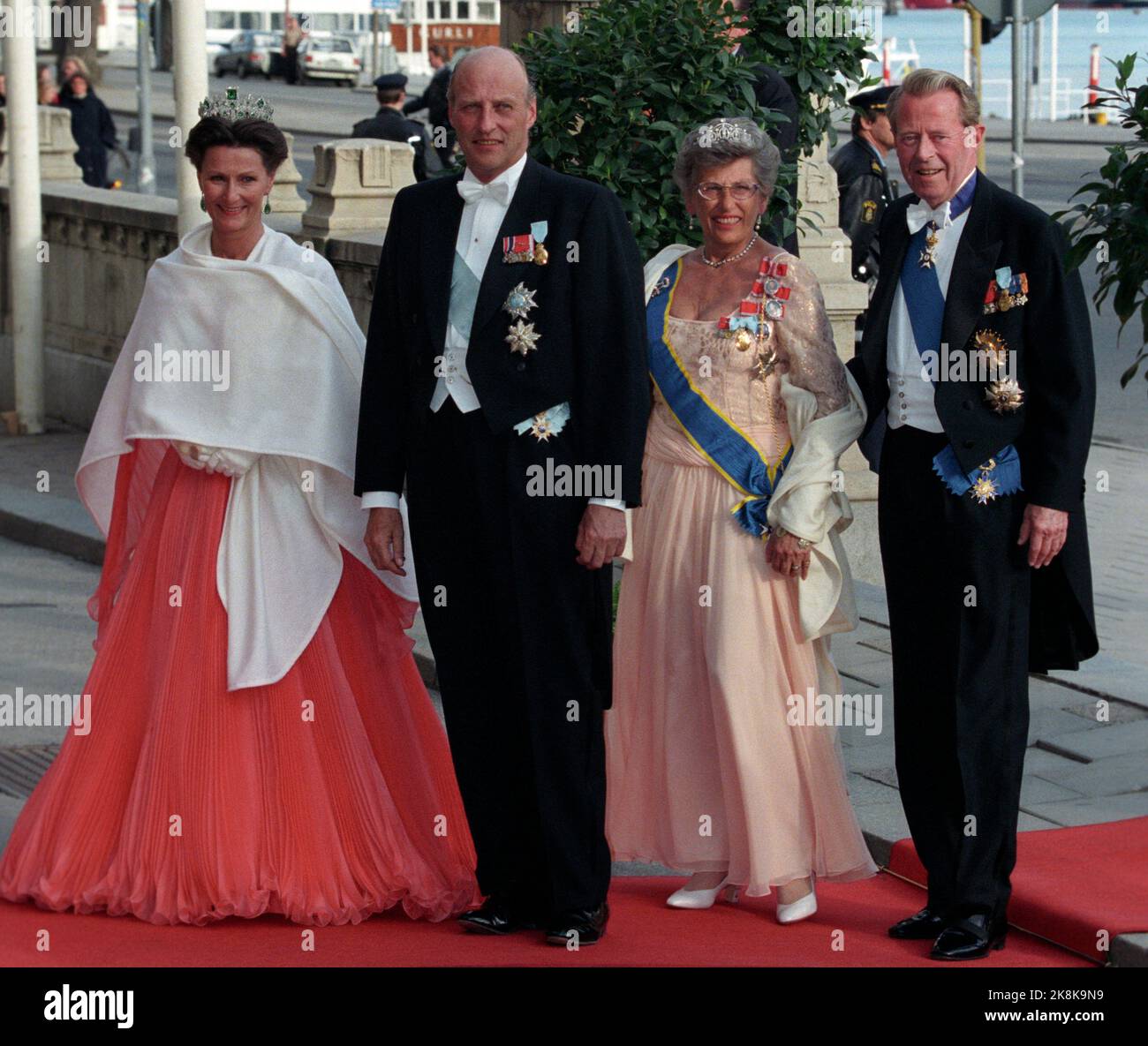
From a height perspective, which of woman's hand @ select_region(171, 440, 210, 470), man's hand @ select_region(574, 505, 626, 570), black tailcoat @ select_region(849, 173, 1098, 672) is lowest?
man's hand @ select_region(574, 505, 626, 570)

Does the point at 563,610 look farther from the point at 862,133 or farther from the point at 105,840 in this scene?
the point at 862,133

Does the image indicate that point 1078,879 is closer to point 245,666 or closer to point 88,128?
point 245,666

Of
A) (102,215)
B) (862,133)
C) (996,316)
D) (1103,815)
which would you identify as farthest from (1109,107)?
(102,215)

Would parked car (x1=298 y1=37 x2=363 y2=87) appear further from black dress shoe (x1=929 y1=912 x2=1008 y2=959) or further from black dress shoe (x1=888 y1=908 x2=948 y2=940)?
black dress shoe (x1=929 y1=912 x2=1008 y2=959)

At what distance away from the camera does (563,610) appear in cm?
485

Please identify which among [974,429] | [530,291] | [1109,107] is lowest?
[974,429]

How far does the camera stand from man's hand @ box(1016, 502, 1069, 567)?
466cm

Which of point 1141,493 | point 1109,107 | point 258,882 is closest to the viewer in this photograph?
point 258,882

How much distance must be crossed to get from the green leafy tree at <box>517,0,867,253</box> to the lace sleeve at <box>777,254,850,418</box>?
5.67 ft

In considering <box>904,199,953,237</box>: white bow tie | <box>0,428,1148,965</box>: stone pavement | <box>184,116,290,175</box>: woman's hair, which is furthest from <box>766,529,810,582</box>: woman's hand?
<box>184,116,290,175</box>: woman's hair

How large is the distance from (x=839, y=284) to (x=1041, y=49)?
112 ft

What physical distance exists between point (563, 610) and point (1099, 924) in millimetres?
1434

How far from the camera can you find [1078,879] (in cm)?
517

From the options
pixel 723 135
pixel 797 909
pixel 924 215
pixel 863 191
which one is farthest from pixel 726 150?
pixel 863 191
